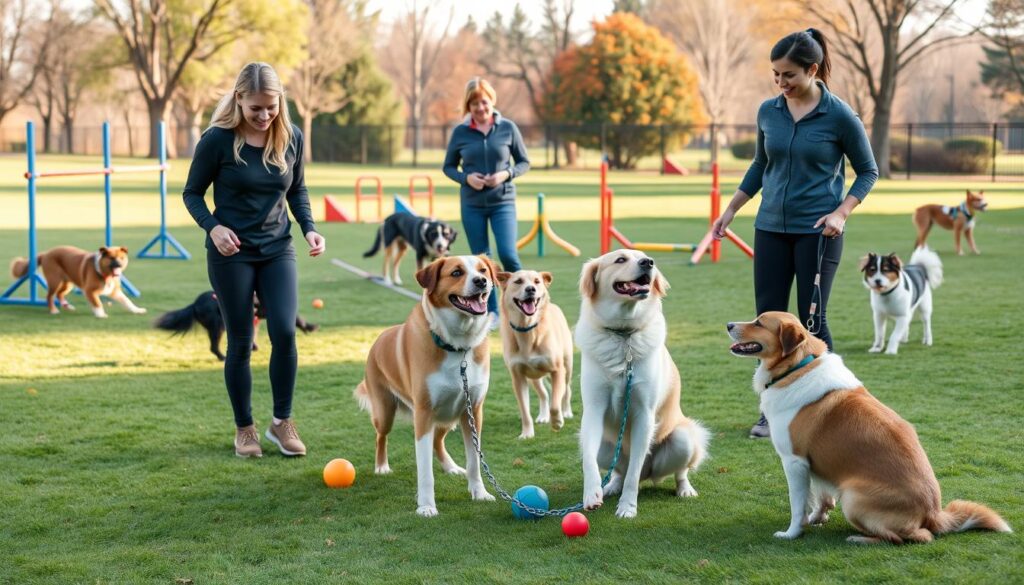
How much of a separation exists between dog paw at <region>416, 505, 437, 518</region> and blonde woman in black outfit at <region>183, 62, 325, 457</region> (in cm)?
123

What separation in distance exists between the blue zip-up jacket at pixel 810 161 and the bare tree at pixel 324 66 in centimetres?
4615

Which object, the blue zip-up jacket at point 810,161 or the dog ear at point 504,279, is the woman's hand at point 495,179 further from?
the blue zip-up jacket at point 810,161

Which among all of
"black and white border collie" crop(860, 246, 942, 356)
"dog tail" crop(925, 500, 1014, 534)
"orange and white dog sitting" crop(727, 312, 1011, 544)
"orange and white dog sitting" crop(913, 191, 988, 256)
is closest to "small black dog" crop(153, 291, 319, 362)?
"orange and white dog sitting" crop(727, 312, 1011, 544)

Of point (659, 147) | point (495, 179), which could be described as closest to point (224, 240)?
point (495, 179)

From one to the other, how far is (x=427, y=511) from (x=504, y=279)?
1.60m

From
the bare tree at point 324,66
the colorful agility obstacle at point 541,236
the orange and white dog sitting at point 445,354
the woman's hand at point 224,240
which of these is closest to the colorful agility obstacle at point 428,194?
the colorful agility obstacle at point 541,236

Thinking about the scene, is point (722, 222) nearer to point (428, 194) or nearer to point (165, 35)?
point (428, 194)

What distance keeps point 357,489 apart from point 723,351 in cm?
417

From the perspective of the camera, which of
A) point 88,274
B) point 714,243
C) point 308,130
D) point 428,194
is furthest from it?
point 308,130

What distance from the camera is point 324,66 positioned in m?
50.1

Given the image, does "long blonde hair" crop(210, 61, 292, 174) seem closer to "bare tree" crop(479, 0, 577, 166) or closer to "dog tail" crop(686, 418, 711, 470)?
"dog tail" crop(686, 418, 711, 470)

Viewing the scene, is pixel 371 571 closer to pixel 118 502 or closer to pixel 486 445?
pixel 118 502

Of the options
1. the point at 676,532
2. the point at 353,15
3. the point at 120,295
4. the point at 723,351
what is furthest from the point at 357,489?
the point at 353,15

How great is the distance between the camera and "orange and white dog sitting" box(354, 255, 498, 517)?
463cm
